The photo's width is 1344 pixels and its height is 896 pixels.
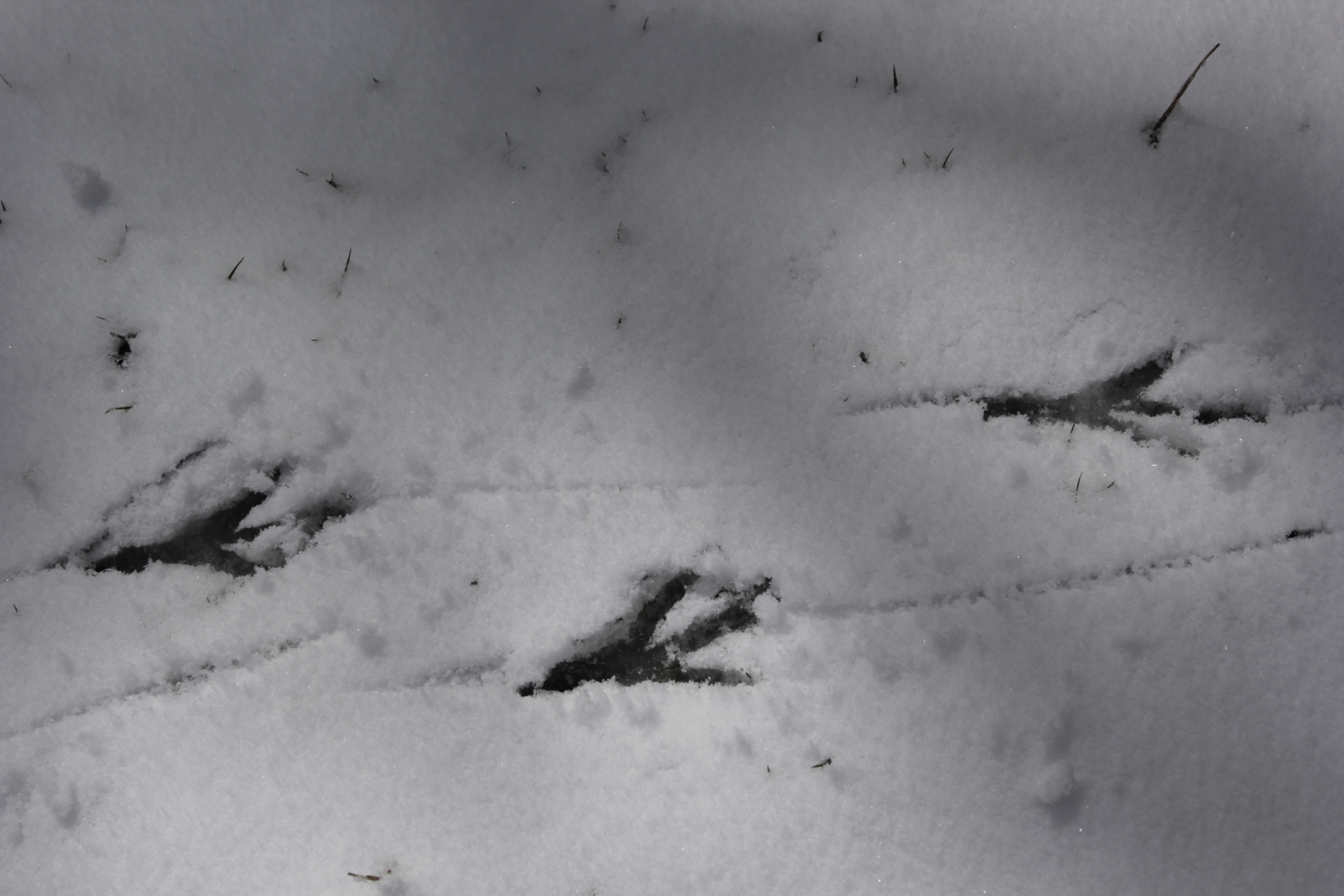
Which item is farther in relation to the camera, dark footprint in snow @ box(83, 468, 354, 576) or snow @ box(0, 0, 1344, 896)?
dark footprint in snow @ box(83, 468, 354, 576)

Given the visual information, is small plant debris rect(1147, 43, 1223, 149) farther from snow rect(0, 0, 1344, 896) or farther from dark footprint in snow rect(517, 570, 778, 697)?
dark footprint in snow rect(517, 570, 778, 697)

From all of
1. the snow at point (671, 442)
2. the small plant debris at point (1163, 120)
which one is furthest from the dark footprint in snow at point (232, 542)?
the small plant debris at point (1163, 120)

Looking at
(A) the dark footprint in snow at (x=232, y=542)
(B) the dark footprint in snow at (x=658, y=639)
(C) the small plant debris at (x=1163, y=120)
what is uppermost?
(C) the small plant debris at (x=1163, y=120)

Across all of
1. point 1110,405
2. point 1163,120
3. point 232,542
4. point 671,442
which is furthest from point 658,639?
point 1163,120

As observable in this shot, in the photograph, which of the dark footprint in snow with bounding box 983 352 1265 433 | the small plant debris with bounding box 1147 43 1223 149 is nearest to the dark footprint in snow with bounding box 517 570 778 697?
the dark footprint in snow with bounding box 983 352 1265 433

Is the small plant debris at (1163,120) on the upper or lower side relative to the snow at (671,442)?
upper

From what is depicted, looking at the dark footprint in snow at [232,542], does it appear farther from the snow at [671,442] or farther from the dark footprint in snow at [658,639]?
the dark footprint in snow at [658,639]

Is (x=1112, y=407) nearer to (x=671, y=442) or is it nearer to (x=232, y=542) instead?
(x=671, y=442)
